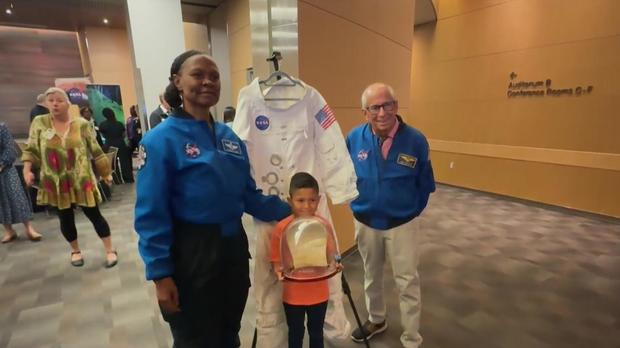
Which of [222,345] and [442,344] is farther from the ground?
[222,345]

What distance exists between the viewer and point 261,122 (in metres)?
1.70

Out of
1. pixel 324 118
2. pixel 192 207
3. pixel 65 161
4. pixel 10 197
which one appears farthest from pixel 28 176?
pixel 324 118

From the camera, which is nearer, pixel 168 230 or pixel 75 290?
pixel 168 230

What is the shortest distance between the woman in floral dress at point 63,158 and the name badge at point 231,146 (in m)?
2.37

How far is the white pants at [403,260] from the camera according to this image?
1.99 meters

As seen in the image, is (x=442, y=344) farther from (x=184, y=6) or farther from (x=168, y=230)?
(x=184, y=6)

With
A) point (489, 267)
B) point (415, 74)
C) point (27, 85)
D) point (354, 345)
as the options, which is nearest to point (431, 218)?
point (489, 267)

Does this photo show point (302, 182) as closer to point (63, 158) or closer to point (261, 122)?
point (261, 122)

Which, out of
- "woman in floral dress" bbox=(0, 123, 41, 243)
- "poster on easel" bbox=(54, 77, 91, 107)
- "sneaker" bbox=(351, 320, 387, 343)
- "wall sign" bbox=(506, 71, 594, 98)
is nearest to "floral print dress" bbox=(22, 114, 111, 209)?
"woman in floral dress" bbox=(0, 123, 41, 243)

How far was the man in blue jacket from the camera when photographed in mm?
1971

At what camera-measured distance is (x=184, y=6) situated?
7.38m

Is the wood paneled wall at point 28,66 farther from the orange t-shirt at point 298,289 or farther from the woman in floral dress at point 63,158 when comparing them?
the orange t-shirt at point 298,289

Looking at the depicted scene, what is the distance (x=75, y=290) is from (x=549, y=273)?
4.56 m

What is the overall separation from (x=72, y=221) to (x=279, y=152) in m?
2.74
